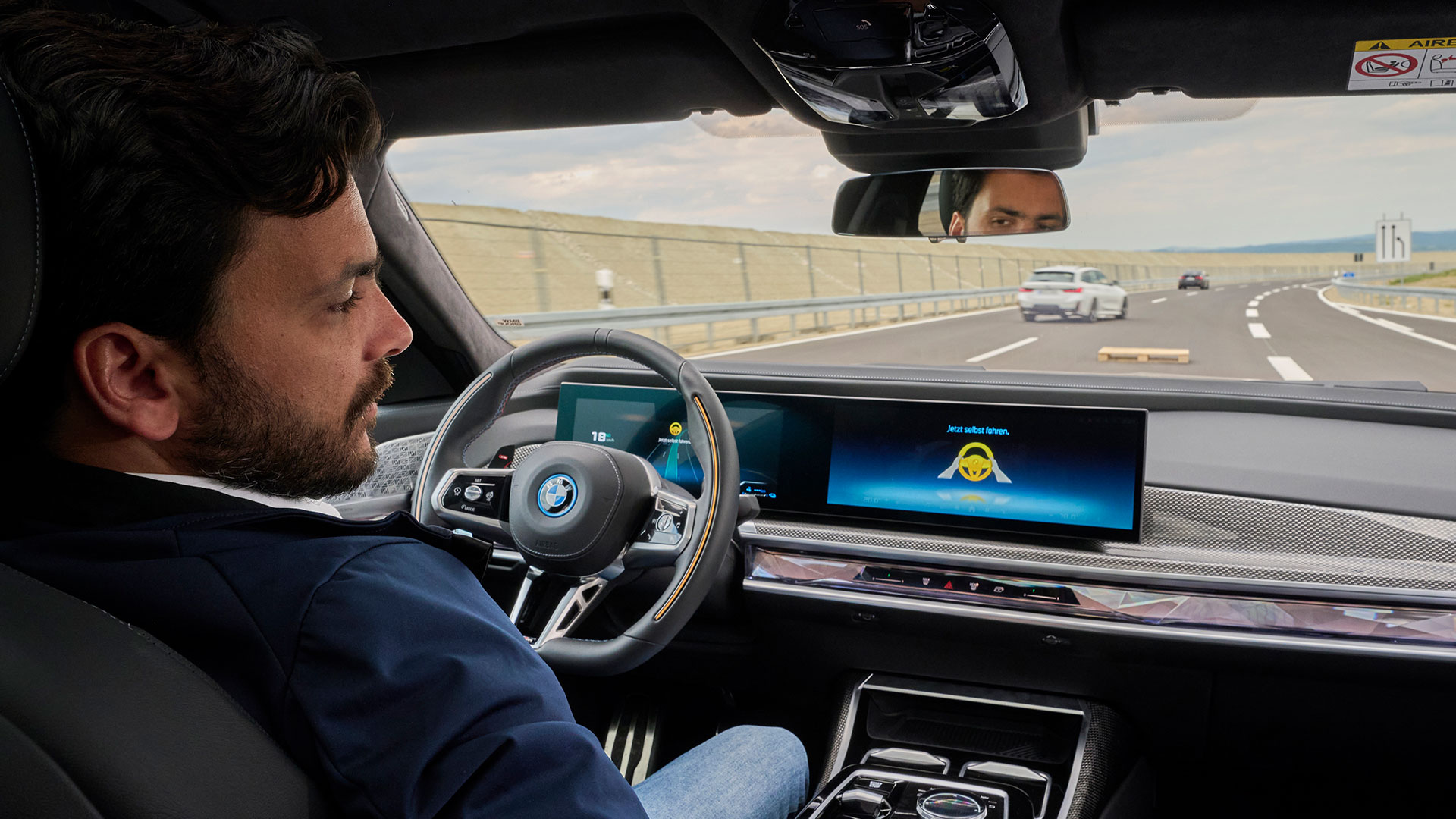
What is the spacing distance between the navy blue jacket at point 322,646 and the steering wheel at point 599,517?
1.17 m

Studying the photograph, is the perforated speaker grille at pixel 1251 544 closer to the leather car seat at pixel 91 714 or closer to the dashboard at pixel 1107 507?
the dashboard at pixel 1107 507

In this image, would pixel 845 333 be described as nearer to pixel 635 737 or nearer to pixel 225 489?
pixel 635 737

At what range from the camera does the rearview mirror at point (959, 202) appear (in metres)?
2.87

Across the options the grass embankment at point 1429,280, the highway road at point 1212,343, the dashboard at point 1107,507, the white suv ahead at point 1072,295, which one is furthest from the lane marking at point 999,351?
the grass embankment at point 1429,280

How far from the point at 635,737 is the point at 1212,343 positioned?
108 inches

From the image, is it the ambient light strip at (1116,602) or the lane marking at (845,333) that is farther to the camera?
the lane marking at (845,333)

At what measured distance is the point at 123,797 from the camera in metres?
0.91

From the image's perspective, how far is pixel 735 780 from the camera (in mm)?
2059

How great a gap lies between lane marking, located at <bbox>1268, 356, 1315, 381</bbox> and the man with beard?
9.72 ft

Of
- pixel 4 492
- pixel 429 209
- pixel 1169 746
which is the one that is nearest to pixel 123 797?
pixel 4 492

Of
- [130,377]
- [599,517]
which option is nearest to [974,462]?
[599,517]

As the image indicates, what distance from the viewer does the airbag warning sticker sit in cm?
215

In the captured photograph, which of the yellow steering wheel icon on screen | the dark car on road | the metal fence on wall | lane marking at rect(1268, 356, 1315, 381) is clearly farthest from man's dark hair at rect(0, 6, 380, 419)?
the dark car on road

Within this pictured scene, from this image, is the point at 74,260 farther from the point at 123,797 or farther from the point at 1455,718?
the point at 1455,718
